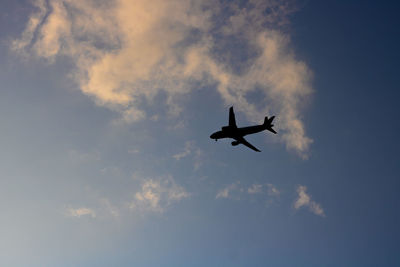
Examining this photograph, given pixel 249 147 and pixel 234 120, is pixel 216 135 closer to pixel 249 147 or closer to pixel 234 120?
pixel 234 120

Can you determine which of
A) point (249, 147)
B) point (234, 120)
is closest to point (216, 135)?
point (234, 120)

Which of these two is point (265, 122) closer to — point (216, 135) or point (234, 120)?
point (234, 120)

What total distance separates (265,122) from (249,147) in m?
9.70

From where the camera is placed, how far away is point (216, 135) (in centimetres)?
6444

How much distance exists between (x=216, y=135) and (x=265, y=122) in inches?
498

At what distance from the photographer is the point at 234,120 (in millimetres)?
63062

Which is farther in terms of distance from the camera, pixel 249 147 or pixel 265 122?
pixel 249 147

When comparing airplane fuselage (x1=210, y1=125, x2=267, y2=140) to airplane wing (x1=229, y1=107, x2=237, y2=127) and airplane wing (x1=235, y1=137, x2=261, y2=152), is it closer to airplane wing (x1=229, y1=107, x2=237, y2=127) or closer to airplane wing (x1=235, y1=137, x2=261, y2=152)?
airplane wing (x1=229, y1=107, x2=237, y2=127)

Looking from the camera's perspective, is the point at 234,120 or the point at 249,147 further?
the point at 249,147

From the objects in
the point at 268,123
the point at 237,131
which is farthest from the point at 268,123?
the point at 237,131

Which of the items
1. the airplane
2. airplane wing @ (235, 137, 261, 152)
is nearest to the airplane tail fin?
the airplane

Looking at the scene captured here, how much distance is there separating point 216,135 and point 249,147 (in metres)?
10.5

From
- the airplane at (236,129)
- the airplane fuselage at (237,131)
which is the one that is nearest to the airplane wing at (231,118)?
the airplane at (236,129)

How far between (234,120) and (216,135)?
6.01 m
